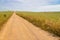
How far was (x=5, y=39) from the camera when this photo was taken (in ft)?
49.2

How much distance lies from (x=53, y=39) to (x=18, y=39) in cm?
252

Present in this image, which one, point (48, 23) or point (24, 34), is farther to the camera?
point (48, 23)

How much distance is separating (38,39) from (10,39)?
2019mm

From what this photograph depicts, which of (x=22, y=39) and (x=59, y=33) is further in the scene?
(x=59, y=33)

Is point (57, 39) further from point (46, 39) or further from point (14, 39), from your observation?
point (14, 39)

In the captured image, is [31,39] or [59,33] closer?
[31,39]

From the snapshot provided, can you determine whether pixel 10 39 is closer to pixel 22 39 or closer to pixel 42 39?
pixel 22 39

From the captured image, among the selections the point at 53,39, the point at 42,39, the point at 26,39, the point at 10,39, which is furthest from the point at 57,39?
the point at 10,39

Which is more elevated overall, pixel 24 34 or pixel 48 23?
pixel 24 34

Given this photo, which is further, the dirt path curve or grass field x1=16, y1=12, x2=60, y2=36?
grass field x1=16, y1=12, x2=60, y2=36

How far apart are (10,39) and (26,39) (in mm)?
1181

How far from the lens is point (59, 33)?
722 inches

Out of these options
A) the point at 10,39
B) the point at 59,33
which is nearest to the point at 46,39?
the point at 10,39

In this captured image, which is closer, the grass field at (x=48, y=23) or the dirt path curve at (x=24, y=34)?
the dirt path curve at (x=24, y=34)
